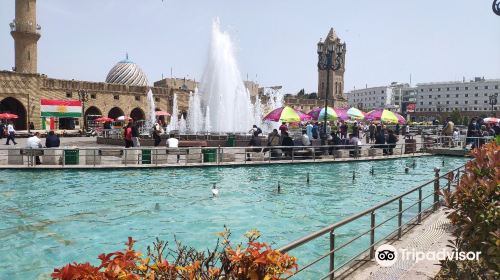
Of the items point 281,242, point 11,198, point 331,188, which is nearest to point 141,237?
point 281,242

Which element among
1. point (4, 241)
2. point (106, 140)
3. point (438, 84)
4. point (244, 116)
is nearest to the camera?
point (4, 241)

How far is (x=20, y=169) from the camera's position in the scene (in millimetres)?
15094

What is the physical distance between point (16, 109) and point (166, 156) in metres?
35.0

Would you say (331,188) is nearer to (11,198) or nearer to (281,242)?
(281,242)

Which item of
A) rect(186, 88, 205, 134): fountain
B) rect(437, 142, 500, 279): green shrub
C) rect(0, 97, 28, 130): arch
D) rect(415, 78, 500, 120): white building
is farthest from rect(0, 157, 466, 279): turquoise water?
rect(415, 78, 500, 120): white building

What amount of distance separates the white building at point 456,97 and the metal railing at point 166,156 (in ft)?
298

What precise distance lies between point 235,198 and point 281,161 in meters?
6.38

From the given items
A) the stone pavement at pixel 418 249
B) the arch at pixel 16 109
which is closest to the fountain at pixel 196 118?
the arch at pixel 16 109

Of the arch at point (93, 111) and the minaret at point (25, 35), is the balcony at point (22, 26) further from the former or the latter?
the arch at point (93, 111)

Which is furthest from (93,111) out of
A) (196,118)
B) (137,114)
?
(196,118)

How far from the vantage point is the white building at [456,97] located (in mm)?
101800

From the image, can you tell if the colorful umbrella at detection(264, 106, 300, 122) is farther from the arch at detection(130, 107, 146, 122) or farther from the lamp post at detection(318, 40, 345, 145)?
the arch at detection(130, 107, 146, 122)

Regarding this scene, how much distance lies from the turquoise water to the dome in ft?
168

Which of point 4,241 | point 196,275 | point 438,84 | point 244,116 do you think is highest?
point 438,84
